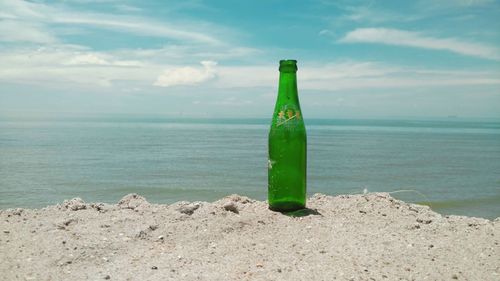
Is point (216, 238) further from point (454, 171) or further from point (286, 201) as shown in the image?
point (454, 171)

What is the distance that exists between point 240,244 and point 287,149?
1214 mm

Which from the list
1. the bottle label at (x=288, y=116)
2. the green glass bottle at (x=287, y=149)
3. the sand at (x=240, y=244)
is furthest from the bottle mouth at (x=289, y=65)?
the sand at (x=240, y=244)

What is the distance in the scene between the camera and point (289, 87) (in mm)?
4746

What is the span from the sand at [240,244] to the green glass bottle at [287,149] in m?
0.21

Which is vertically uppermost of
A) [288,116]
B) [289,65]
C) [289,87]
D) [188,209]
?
[289,65]

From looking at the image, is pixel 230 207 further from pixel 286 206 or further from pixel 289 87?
pixel 289 87

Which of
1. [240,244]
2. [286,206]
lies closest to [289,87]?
[286,206]

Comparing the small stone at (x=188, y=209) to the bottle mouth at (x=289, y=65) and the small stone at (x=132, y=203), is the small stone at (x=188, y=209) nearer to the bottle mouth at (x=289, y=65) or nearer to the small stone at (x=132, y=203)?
the small stone at (x=132, y=203)

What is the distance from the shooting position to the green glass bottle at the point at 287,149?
464 cm

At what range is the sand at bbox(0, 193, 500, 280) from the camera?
3.22m

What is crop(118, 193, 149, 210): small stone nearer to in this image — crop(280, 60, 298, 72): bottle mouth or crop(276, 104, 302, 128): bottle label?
crop(276, 104, 302, 128): bottle label

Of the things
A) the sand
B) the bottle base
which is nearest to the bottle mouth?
the bottle base

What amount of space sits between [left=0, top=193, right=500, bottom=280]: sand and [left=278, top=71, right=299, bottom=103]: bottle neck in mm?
1148

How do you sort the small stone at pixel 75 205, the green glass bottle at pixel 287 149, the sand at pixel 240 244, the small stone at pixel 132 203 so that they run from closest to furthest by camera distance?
the sand at pixel 240 244, the green glass bottle at pixel 287 149, the small stone at pixel 75 205, the small stone at pixel 132 203
